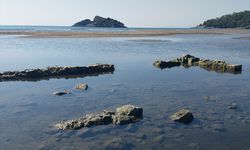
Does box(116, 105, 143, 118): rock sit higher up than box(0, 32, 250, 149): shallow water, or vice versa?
box(116, 105, 143, 118): rock

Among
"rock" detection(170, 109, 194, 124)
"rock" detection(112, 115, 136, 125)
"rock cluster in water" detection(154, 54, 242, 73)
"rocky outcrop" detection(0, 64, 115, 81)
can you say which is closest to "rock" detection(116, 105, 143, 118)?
"rock" detection(112, 115, 136, 125)

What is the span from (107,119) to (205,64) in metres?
26.5

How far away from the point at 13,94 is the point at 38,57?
→ 84.2 feet

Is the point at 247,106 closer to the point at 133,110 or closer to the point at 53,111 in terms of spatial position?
the point at 133,110

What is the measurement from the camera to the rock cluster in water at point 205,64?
4028 centimetres

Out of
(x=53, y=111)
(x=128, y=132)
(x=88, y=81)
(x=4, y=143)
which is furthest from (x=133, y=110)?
(x=88, y=81)

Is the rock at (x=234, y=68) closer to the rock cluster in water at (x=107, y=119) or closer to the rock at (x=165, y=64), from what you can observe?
the rock at (x=165, y=64)

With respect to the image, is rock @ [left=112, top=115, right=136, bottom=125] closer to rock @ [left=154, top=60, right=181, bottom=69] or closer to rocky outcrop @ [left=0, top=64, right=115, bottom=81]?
rocky outcrop @ [left=0, top=64, right=115, bottom=81]

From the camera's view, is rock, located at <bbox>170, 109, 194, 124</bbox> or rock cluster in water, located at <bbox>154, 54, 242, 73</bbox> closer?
rock, located at <bbox>170, 109, 194, 124</bbox>

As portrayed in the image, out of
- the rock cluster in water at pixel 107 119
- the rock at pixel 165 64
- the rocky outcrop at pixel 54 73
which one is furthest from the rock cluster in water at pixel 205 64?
the rock cluster in water at pixel 107 119

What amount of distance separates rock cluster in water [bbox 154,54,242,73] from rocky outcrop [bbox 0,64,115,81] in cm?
689

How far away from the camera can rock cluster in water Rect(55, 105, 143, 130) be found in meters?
20.1

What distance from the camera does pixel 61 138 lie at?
18.4 m

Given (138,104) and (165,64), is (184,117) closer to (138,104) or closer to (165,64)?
(138,104)
